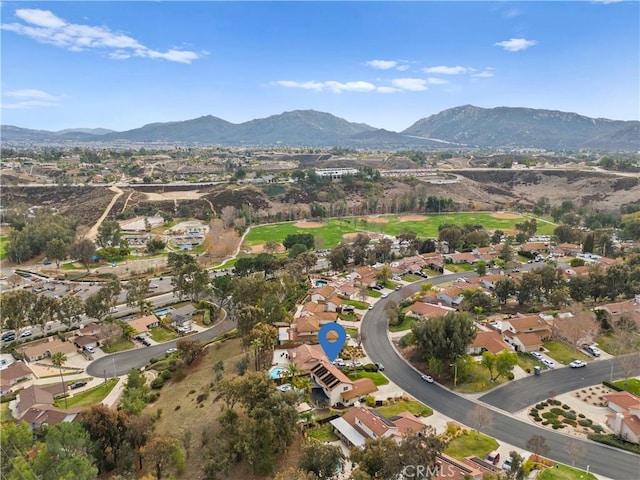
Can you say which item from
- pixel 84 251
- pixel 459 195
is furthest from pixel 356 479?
pixel 459 195

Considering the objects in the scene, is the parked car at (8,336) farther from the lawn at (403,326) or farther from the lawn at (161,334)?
the lawn at (403,326)

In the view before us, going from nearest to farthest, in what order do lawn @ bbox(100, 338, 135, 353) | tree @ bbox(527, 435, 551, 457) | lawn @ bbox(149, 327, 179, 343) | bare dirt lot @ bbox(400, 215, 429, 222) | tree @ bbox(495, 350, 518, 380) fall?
tree @ bbox(527, 435, 551, 457) < tree @ bbox(495, 350, 518, 380) < lawn @ bbox(100, 338, 135, 353) < lawn @ bbox(149, 327, 179, 343) < bare dirt lot @ bbox(400, 215, 429, 222)

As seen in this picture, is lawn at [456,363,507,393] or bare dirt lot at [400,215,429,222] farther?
bare dirt lot at [400,215,429,222]

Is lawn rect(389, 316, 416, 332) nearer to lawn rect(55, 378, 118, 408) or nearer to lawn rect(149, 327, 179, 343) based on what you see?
lawn rect(149, 327, 179, 343)

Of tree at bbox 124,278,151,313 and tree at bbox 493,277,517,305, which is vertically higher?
tree at bbox 493,277,517,305

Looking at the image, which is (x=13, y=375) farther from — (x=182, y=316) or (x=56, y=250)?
(x=56, y=250)

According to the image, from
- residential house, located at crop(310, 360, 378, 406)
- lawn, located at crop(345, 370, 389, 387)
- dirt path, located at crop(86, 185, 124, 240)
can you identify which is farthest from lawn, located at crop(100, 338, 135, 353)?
dirt path, located at crop(86, 185, 124, 240)

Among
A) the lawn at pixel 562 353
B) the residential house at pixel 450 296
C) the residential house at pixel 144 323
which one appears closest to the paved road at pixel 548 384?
the lawn at pixel 562 353

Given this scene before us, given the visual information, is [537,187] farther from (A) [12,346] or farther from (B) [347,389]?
(A) [12,346]
